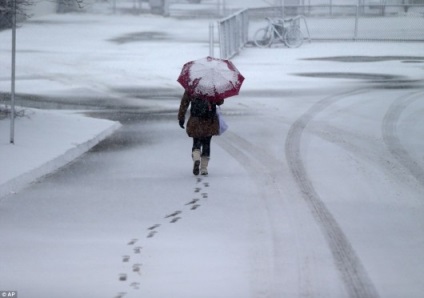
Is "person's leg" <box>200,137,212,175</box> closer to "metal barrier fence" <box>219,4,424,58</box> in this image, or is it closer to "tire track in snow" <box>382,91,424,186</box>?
"tire track in snow" <box>382,91,424,186</box>

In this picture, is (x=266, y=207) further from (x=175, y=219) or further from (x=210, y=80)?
(x=210, y=80)

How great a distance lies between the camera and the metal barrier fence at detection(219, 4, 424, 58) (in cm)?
3487

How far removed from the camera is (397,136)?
16250 millimetres

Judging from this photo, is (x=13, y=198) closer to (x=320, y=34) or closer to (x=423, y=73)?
(x=423, y=73)

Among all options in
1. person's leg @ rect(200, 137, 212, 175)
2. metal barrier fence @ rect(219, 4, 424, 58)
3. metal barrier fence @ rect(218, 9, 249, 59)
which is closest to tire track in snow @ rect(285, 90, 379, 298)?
person's leg @ rect(200, 137, 212, 175)

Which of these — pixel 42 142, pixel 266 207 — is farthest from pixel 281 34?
pixel 266 207

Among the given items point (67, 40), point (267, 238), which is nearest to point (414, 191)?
point (267, 238)

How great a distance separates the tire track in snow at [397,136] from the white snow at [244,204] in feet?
0.13

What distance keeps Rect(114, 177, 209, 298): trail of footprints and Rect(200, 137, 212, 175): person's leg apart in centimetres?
20

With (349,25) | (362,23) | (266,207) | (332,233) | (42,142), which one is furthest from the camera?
(362,23)

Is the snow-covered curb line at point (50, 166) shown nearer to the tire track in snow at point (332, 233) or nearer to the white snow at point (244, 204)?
the white snow at point (244, 204)

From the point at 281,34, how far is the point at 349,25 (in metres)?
8.86

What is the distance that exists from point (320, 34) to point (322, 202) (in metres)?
30.2

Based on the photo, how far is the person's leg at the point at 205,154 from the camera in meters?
12.7
